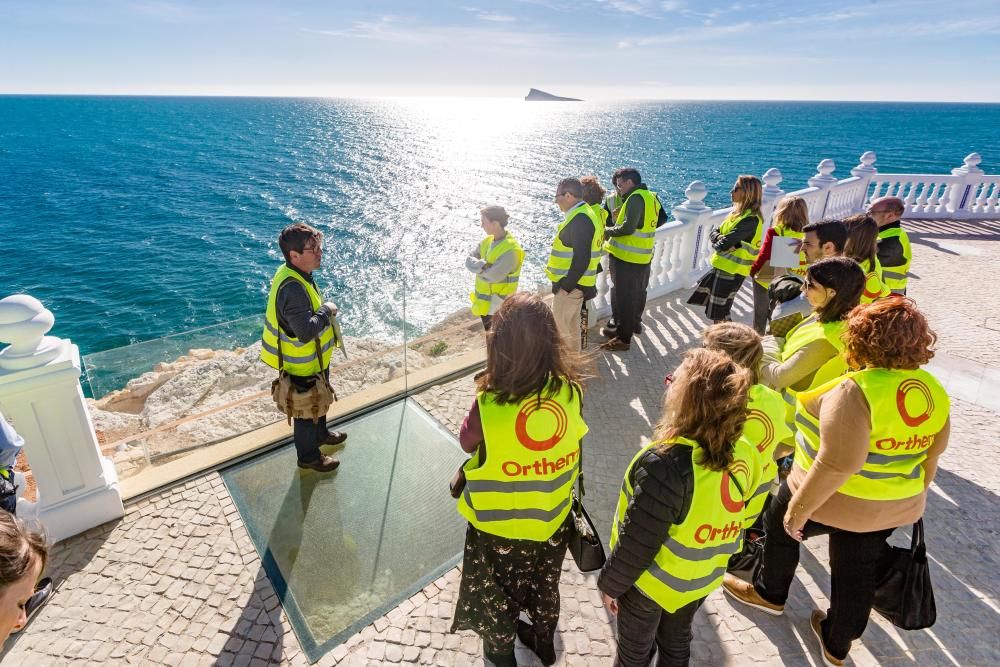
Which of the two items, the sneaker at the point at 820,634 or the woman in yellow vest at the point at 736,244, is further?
the woman in yellow vest at the point at 736,244

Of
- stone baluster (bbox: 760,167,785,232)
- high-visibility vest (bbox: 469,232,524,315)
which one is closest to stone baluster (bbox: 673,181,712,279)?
stone baluster (bbox: 760,167,785,232)

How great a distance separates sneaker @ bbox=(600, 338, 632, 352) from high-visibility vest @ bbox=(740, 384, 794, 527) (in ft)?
11.9

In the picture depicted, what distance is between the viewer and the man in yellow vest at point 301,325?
3219mm

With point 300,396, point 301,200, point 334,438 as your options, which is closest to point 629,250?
point 334,438

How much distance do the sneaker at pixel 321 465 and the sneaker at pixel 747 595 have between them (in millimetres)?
2779

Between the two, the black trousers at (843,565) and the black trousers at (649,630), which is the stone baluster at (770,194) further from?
the black trousers at (649,630)

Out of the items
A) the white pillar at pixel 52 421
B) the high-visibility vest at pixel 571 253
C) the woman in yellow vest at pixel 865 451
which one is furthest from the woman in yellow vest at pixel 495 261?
the white pillar at pixel 52 421

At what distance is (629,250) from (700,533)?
13.5 ft

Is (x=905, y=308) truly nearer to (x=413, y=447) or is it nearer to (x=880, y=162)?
(x=413, y=447)

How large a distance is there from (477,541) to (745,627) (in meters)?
1.68

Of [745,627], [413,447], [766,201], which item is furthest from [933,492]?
[766,201]

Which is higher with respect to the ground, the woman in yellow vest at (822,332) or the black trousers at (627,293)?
the woman in yellow vest at (822,332)

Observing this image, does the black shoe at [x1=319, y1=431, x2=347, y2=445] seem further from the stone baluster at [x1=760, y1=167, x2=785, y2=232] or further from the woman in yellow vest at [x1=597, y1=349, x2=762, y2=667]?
the stone baluster at [x1=760, y1=167, x2=785, y2=232]

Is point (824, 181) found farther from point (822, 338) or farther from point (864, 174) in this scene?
point (822, 338)
